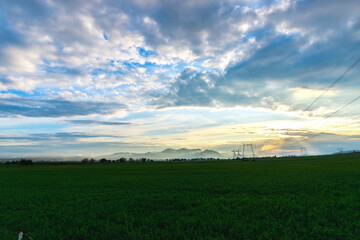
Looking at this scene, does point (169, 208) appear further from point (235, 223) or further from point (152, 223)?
point (235, 223)

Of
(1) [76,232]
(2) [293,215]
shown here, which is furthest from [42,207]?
(2) [293,215]

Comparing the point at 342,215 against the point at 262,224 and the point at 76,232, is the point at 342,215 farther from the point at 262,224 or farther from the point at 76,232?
the point at 76,232

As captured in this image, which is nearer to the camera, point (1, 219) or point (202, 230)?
point (202, 230)

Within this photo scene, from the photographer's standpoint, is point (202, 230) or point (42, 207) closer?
point (202, 230)

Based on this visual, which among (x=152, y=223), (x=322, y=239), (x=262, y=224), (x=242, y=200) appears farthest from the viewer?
(x=242, y=200)

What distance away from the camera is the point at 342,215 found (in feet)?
31.7

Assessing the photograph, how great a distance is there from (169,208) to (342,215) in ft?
29.6

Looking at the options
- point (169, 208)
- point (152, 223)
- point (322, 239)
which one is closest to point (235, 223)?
point (322, 239)

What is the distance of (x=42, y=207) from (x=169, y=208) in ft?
29.5

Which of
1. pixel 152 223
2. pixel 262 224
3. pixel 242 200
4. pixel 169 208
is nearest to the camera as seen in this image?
pixel 262 224

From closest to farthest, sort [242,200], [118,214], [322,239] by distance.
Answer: [322,239] < [118,214] < [242,200]

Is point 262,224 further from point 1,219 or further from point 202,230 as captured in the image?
point 1,219

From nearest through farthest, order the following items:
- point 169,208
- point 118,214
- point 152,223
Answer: point 152,223 < point 118,214 < point 169,208

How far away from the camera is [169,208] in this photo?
12.1 metres
